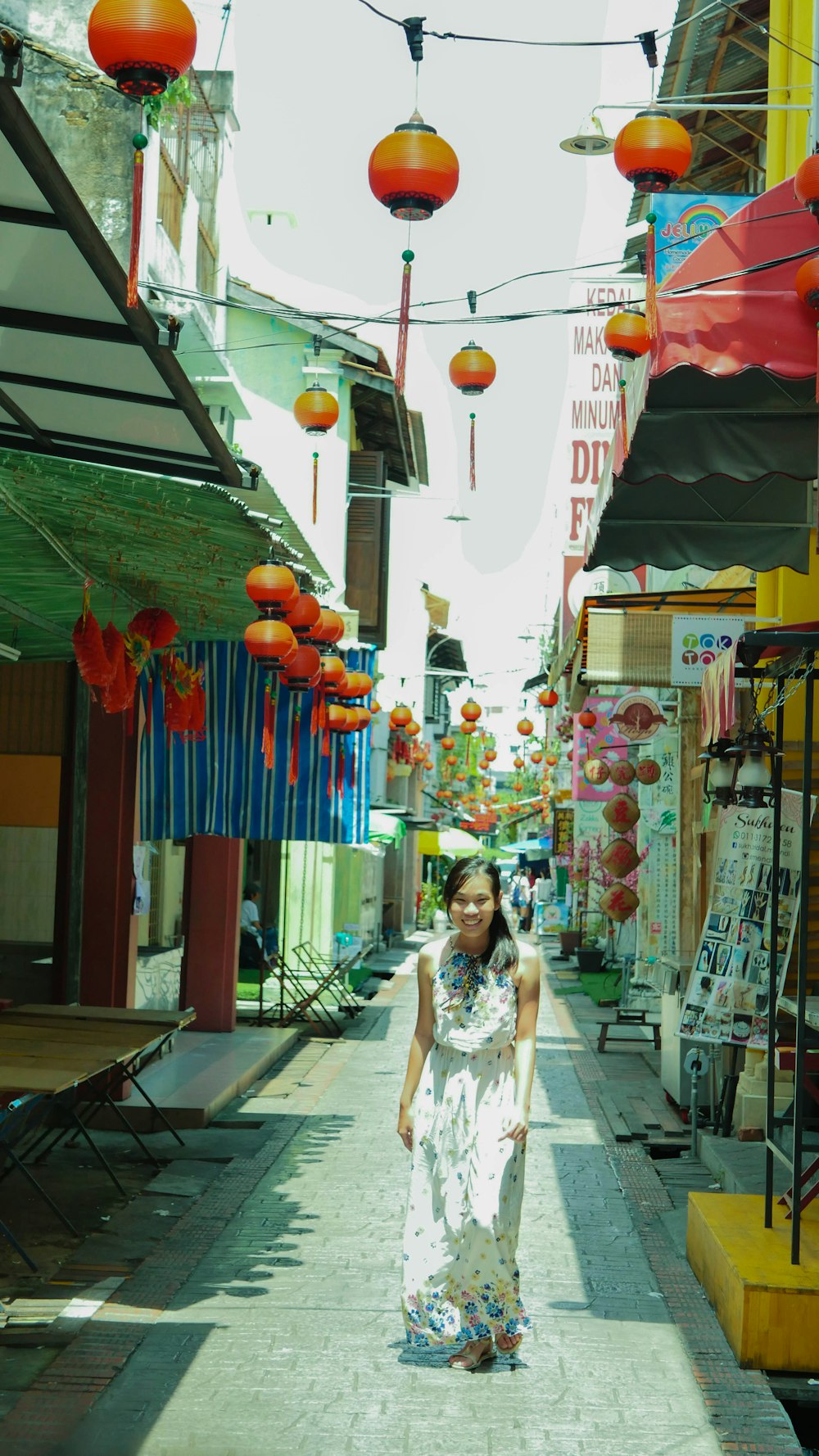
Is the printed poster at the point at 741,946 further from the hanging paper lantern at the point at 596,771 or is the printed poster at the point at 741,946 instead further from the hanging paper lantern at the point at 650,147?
the hanging paper lantern at the point at 596,771

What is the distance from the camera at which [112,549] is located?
28.8 ft

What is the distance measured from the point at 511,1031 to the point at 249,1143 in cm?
566

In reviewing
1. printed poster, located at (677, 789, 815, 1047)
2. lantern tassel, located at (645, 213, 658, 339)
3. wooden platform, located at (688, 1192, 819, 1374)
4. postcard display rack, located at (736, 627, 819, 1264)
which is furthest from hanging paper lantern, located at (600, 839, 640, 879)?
lantern tassel, located at (645, 213, 658, 339)

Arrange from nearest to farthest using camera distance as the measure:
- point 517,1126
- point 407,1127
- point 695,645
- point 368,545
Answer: point 517,1126 < point 407,1127 < point 695,645 < point 368,545

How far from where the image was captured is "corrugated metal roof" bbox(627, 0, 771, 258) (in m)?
14.2

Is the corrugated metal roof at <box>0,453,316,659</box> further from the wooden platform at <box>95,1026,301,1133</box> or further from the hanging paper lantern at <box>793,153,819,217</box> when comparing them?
the wooden platform at <box>95,1026,301,1133</box>

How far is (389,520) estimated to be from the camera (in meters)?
28.2

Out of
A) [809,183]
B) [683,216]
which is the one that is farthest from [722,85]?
[809,183]

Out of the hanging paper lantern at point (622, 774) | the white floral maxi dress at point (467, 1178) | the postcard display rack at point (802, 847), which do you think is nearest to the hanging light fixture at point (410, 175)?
the postcard display rack at point (802, 847)

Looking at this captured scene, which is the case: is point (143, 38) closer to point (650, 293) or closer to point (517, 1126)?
point (650, 293)

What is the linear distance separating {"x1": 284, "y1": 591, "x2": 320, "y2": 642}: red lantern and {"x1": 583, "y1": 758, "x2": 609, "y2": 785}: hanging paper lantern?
1432 centimetres

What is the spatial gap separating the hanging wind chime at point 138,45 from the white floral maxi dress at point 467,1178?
2.96 meters

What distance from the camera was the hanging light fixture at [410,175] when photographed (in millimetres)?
6289

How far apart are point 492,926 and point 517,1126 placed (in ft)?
2.63
